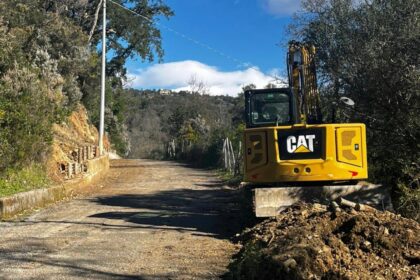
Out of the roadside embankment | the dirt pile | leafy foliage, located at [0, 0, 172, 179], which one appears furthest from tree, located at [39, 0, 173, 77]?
the dirt pile

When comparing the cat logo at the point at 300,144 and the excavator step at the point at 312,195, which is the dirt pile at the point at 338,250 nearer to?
the excavator step at the point at 312,195

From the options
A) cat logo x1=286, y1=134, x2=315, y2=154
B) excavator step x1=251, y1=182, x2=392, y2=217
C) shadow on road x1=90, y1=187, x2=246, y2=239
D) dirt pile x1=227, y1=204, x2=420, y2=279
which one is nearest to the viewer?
dirt pile x1=227, y1=204, x2=420, y2=279

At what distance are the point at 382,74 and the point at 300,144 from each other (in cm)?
292

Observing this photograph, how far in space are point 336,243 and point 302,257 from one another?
3.09 ft

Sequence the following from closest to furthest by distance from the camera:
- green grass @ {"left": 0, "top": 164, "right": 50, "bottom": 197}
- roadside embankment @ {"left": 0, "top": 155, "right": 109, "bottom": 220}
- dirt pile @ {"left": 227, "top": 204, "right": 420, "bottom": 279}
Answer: dirt pile @ {"left": 227, "top": 204, "right": 420, "bottom": 279} → roadside embankment @ {"left": 0, "top": 155, "right": 109, "bottom": 220} → green grass @ {"left": 0, "top": 164, "right": 50, "bottom": 197}

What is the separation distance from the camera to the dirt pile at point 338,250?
679 centimetres

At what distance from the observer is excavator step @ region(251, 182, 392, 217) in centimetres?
1101

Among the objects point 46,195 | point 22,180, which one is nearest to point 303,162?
point 46,195

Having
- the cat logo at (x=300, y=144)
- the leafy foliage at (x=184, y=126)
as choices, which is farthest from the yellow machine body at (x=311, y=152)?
the leafy foliage at (x=184, y=126)

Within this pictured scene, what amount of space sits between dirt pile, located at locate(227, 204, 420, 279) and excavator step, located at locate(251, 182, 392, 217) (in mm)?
1639

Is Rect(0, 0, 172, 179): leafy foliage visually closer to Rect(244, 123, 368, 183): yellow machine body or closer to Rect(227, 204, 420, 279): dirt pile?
Rect(244, 123, 368, 183): yellow machine body

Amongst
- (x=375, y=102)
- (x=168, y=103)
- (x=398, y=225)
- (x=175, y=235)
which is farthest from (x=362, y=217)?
(x=168, y=103)

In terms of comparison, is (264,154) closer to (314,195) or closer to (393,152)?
(314,195)

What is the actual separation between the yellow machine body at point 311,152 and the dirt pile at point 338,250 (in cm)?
193
